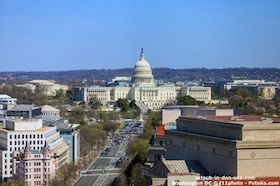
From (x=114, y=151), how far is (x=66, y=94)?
82.6 metres

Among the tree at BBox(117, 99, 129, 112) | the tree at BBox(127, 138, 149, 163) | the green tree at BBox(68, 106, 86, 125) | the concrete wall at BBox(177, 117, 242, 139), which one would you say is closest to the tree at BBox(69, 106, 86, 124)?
the green tree at BBox(68, 106, 86, 125)

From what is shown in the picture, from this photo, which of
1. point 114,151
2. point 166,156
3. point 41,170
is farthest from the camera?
point 114,151

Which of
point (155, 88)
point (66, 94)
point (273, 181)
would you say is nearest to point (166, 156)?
point (273, 181)

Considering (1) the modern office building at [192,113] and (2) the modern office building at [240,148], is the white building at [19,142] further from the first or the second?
(2) the modern office building at [240,148]

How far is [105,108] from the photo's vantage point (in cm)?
12075

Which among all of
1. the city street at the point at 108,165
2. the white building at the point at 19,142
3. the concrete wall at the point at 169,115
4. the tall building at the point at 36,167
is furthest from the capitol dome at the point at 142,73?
the tall building at the point at 36,167

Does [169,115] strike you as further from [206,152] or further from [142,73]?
[142,73]

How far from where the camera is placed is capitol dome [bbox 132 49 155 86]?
143750 mm

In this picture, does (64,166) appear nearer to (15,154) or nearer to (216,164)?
(15,154)

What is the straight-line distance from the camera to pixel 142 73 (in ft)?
479

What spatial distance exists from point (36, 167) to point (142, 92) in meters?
89.7

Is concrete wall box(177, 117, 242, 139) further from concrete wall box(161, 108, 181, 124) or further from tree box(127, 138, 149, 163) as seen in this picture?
concrete wall box(161, 108, 181, 124)

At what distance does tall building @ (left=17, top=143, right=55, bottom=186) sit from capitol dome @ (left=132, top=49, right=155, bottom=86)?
9338 centimetres

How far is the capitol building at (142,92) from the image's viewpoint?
456ft
